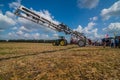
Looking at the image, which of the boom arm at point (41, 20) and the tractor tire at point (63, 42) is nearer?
the boom arm at point (41, 20)

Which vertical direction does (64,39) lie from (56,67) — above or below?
above

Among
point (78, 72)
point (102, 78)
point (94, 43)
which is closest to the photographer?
Result: point (102, 78)

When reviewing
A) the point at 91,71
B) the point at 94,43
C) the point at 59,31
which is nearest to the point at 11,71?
the point at 91,71

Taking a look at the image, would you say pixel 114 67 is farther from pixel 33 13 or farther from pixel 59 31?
pixel 59 31

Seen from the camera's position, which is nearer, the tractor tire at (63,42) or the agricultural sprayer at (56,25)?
the agricultural sprayer at (56,25)

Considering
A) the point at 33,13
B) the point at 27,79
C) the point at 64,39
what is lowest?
the point at 27,79

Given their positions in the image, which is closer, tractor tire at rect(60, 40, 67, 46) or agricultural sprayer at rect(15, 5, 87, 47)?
agricultural sprayer at rect(15, 5, 87, 47)

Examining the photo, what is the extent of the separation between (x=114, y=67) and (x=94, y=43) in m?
31.3

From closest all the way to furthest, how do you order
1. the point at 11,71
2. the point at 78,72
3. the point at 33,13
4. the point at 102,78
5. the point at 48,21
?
the point at 102,78, the point at 78,72, the point at 11,71, the point at 33,13, the point at 48,21

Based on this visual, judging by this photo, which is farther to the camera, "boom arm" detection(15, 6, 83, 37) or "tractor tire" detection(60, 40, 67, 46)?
"tractor tire" detection(60, 40, 67, 46)

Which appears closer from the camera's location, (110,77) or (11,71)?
(110,77)

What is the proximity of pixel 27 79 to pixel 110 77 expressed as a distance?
12.9 ft

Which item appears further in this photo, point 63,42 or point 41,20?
point 63,42

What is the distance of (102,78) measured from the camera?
8.36 metres
